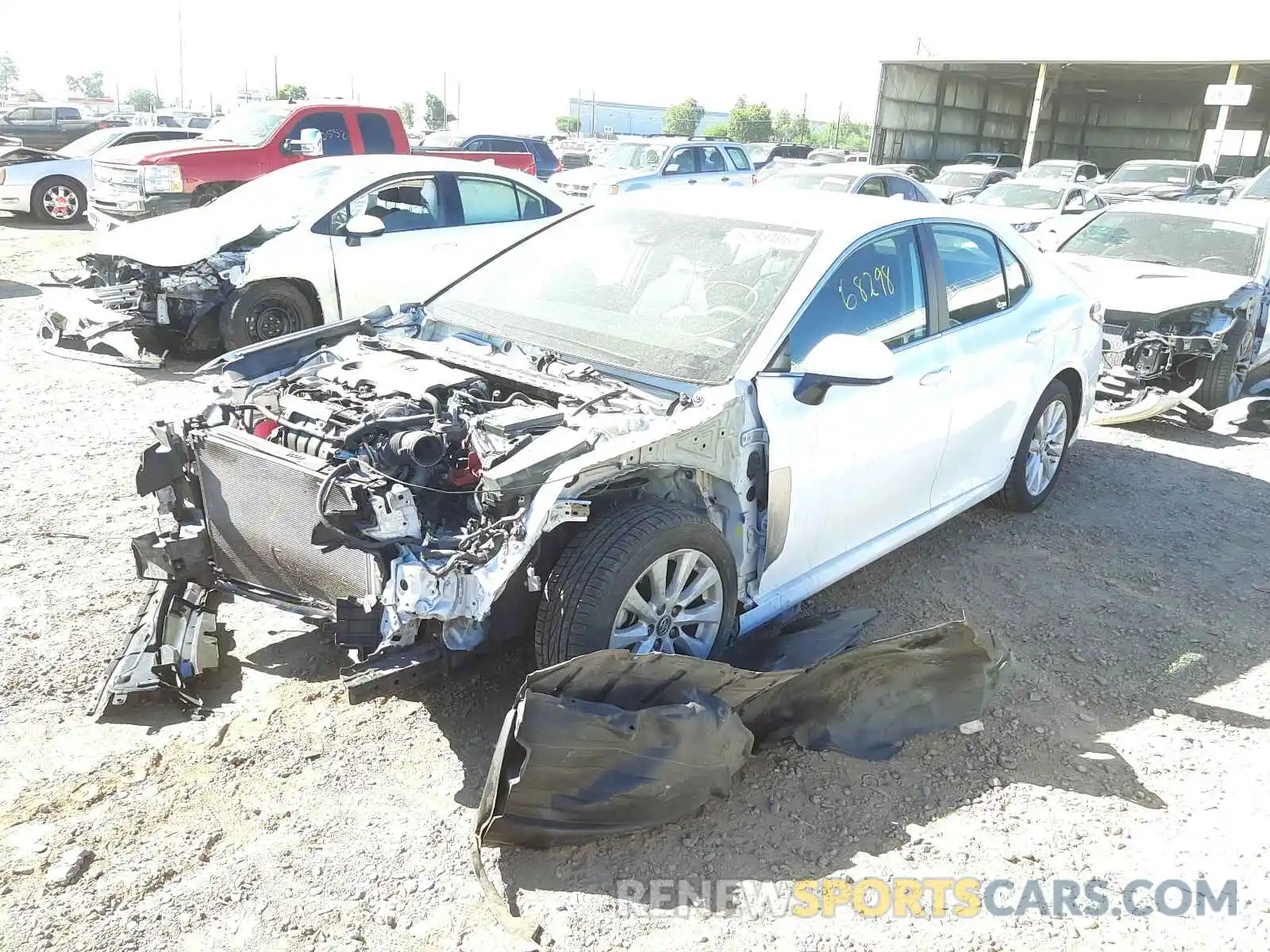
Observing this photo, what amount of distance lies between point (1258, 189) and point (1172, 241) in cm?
1154

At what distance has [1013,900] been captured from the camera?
291 cm

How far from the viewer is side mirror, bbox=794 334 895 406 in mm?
3412

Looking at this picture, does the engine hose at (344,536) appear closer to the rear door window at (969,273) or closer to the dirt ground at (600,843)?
the dirt ground at (600,843)

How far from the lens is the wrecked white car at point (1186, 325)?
7.55 meters

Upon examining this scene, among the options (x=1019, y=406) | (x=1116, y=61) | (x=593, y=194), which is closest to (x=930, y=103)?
(x=1116, y=61)

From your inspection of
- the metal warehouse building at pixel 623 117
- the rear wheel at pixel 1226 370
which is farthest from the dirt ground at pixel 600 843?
the metal warehouse building at pixel 623 117

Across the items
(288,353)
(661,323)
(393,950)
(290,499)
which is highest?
(661,323)

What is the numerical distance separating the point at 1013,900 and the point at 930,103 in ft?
116

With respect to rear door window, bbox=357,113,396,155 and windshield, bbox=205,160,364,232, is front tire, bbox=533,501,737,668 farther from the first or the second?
rear door window, bbox=357,113,396,155

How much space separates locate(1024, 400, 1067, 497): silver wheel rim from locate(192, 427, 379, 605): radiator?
3.62 metres

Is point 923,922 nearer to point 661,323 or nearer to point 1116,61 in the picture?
point 661,323

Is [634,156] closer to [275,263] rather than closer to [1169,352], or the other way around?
[275,263]

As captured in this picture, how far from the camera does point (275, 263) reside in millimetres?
7703

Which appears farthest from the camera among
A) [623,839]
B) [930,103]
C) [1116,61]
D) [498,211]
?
[930,103]
